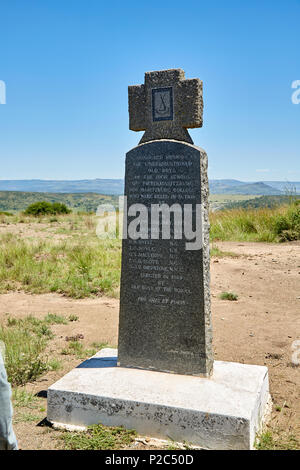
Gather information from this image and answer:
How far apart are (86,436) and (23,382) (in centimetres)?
135

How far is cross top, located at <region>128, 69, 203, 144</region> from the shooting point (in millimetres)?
3998

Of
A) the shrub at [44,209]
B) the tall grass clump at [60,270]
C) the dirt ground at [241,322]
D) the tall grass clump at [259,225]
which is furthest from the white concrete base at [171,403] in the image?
the shrub at [44,209]

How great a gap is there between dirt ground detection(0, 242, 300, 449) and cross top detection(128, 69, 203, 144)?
2659 mm

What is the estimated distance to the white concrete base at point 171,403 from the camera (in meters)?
3.40

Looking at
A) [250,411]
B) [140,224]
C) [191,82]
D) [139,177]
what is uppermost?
[191,82]

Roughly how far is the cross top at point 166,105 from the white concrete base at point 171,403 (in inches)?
82.8

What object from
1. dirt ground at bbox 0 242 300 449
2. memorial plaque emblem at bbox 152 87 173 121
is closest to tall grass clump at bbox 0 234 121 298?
dirt ground at bbox 0 242 300 449

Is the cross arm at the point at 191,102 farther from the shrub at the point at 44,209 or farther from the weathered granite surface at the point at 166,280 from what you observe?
the shrub at the point at 44,209

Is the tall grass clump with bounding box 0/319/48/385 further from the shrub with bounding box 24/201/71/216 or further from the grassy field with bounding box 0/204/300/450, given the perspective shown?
the shrub with bounding box 24/201/71/216

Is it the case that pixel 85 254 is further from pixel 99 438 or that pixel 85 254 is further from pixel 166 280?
pixel 99 438

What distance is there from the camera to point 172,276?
13.2 ft

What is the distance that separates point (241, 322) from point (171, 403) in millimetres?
3418
